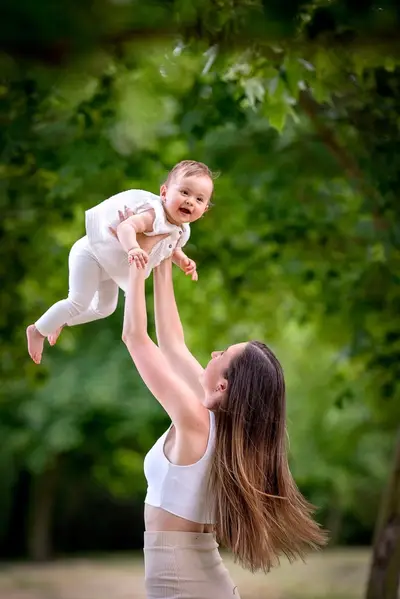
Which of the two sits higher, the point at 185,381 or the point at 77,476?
the point at 185,381

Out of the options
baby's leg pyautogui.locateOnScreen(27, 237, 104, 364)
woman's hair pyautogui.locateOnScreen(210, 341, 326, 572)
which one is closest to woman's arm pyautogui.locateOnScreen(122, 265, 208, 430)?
woman's hair pyautogui.locateOnScreen(210, 341, 326, 572)

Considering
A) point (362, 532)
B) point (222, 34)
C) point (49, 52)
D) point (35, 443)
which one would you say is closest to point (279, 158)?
point (222, 34)

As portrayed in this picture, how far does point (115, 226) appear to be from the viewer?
3660 millimetres

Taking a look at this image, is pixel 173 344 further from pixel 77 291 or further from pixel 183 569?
pixel 183 569

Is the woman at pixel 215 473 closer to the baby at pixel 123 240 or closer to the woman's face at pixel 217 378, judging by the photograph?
the woman's face at pixel 217 378

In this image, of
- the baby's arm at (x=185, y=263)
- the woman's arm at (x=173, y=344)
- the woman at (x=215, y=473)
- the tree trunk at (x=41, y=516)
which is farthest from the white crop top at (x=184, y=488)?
the tree trunk at (x=41, y=516)

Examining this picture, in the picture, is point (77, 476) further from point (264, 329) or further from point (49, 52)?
point (49, 52)

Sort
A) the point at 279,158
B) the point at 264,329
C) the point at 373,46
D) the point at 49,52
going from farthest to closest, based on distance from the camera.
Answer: the point at 264,329, the point at 279,158, the point at 373,46, the point at 49,52

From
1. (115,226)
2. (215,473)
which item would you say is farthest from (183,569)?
(115,226)

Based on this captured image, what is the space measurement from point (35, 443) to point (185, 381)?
14.0 metres

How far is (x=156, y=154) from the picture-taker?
9.20 metres

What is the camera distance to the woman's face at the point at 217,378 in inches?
138

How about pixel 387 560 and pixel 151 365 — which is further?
pixel 387 560

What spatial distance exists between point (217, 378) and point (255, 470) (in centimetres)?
29
